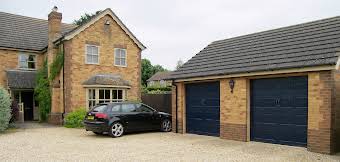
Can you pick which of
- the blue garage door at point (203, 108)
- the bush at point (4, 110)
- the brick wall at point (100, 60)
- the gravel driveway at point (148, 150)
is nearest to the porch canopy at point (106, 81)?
the brick wall at point (100, 60)

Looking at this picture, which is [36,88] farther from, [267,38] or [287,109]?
[287,109]

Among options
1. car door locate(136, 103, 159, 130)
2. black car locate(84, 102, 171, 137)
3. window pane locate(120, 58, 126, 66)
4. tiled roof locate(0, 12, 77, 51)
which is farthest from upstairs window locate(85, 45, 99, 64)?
car door locate(136, 103, 159, 130)

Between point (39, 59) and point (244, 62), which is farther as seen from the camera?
point (39, 59)

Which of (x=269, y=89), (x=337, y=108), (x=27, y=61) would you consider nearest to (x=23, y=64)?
(x=27, y=61)

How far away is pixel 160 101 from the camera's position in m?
19.5

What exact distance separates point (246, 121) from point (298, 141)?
1918 millimetres

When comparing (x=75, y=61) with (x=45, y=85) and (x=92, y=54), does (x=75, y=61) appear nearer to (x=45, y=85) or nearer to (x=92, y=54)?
(x=92, y=54)

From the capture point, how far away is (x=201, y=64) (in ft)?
45.0

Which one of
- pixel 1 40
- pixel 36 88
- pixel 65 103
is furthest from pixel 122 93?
pixel 1 40

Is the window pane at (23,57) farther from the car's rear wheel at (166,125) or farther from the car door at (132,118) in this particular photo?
the car's rear wheel at (166,125)

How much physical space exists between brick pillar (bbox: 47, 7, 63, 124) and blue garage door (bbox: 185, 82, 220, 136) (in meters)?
9.35

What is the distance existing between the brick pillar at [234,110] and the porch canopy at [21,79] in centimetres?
1465

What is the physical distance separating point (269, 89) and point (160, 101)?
9.76m

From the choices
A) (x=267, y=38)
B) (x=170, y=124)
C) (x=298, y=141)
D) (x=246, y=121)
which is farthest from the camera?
(x=170, y=124)
